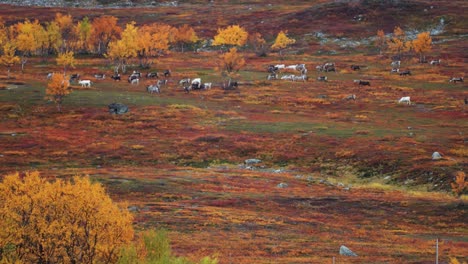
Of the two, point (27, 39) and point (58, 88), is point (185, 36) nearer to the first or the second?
point (27, 39)

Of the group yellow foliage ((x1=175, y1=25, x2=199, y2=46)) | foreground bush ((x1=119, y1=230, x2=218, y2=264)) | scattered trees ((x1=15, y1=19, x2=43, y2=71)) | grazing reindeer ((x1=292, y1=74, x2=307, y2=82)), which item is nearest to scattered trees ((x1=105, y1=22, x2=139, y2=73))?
scattered trees ((x1=15, y1=19, x2=43, y2=71))

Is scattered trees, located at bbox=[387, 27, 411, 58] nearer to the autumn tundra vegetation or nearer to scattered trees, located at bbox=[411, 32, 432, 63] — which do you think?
the autumn tundra vegetation

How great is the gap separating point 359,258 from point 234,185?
24962mm

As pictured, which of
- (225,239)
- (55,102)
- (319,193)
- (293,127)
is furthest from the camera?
(55,102)

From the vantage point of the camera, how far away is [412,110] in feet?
330

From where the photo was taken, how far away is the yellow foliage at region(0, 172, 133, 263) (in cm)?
3494

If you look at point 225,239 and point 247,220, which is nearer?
point 225,239

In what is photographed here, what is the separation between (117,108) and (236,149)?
22.6m

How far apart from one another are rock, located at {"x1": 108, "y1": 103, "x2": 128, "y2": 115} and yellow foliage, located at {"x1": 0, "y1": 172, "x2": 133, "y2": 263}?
198ft

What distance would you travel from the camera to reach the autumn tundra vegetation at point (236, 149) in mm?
37062

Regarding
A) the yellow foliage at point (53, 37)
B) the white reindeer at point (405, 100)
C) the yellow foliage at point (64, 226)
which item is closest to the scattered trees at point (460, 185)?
the yellow foliage at point (64, 226)

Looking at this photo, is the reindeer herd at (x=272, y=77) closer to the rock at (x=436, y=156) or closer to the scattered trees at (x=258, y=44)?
the scattered trees at (x=258, y=44)

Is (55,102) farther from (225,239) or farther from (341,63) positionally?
(341,63)

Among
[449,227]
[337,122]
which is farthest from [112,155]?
[449,227]
